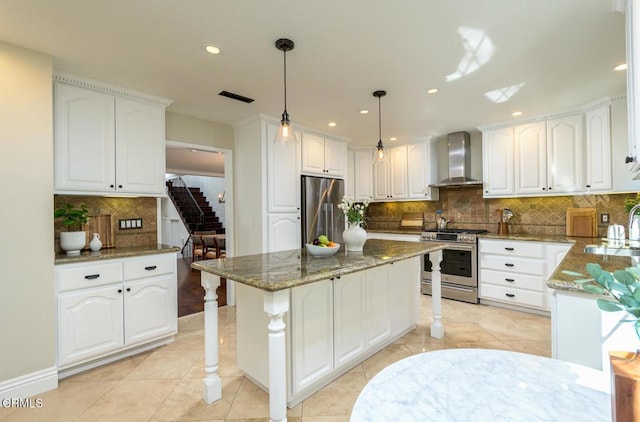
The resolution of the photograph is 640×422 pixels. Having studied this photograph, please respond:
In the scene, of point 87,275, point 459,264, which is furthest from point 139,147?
point 459,264

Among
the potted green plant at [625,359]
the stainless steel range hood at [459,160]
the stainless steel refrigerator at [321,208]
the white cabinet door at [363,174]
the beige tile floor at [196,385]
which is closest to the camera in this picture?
the potted green plant at [625,359]

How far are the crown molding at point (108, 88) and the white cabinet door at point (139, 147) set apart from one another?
0.04 metres

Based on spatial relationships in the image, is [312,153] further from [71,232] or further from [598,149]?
[598,149]

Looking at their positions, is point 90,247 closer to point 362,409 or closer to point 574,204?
point 362,409

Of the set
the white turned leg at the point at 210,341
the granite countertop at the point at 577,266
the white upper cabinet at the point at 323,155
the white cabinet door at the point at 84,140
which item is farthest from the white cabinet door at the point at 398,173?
the white cabinet door at the point at 84,140

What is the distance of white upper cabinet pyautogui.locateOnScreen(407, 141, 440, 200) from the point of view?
4582 mm

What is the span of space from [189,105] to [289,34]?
1.71 meters

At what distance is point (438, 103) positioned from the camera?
3.15 metres

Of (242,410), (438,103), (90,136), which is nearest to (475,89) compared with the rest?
(438,103)

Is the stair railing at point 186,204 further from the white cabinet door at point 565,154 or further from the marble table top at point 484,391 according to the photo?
the marble table top at point 484,391

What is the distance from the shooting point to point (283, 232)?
3617mm

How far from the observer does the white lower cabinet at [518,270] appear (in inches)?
132

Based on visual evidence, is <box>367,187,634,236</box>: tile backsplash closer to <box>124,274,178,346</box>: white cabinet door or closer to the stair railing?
<box>124,274,178,346</box>: white cabinet door

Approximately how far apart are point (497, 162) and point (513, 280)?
154 cm
